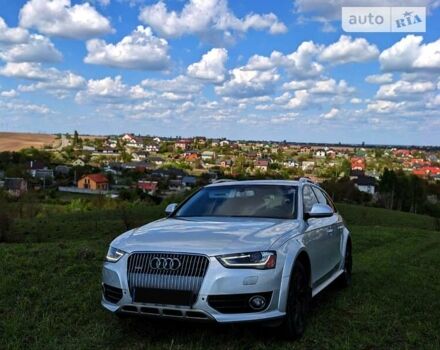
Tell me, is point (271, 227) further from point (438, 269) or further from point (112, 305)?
point (438, 269)

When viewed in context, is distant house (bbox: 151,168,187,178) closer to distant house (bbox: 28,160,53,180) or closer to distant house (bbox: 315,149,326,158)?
distant house (bbox: 28,160,53,180)

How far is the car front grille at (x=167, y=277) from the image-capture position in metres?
4.73

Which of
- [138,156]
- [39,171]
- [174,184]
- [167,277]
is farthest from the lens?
[138,156]

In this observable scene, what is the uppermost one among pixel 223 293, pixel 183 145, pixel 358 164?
pixel 183 145

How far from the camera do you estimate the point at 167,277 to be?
15.8ft

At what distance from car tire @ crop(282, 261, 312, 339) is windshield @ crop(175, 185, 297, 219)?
2.60 feet

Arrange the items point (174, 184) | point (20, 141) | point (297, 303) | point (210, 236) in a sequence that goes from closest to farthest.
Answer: point (210, 236) < point (297, 303) < point (174, 184) < point (20, 141)

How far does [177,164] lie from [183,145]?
4379 centimetres

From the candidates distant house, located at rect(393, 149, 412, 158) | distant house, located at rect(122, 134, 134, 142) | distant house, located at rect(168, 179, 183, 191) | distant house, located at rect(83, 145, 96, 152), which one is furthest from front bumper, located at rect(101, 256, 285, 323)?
distant house, located at rect(122, 134, 134, 142)

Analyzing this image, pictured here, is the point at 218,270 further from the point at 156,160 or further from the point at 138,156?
the point at 138,156

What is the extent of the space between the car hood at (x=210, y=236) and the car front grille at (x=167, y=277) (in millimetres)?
78

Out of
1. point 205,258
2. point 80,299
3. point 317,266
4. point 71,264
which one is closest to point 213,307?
point 205,258

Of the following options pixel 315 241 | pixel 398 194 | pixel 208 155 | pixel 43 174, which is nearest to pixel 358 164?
pixel 208 155

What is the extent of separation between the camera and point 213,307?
4.70 m
